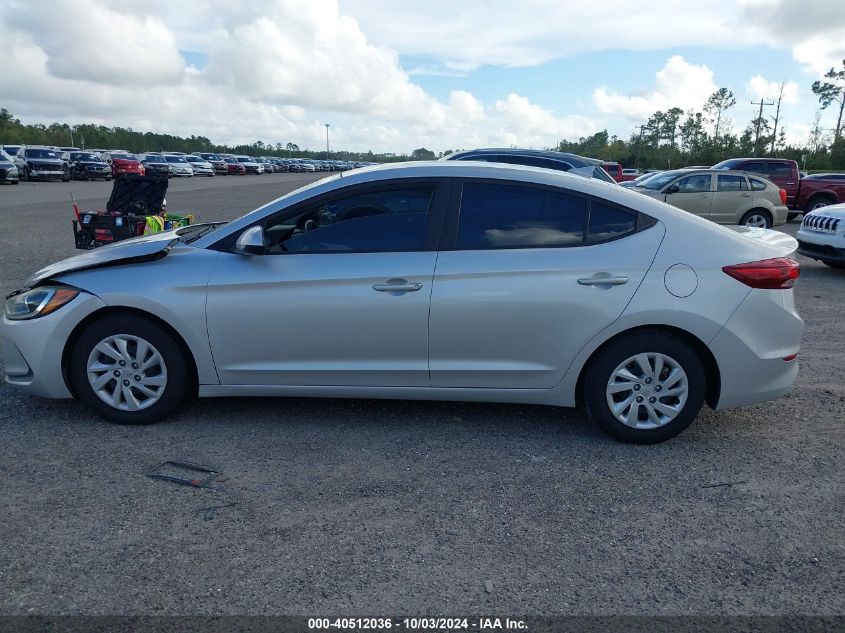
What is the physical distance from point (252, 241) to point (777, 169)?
19593 millimetres

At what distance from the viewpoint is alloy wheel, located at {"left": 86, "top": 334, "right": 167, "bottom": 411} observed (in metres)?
4.22

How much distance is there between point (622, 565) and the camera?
9.68ft

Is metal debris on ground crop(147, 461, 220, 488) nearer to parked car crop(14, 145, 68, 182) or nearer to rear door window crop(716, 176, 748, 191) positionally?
rear door window crop(716, 176, 748, 191)

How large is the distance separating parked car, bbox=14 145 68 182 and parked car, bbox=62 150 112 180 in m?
2.63

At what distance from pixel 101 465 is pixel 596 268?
3.03 metres

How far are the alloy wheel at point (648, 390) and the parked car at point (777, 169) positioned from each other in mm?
17436

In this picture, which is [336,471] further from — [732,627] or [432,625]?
[732,627]

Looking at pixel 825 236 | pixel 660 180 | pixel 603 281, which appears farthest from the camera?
pixel 660 180

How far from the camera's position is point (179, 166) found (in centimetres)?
4922

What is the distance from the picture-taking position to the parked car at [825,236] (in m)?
10.3

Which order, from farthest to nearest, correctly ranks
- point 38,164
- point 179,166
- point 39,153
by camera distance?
point 179,166
point 39,153
point 38,164

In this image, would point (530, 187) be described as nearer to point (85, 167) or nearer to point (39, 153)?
point (39, 153)

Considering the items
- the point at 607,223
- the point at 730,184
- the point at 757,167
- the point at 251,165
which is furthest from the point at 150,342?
the point at 251,165

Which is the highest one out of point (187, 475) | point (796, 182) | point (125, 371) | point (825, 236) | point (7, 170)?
point (796, 182)
